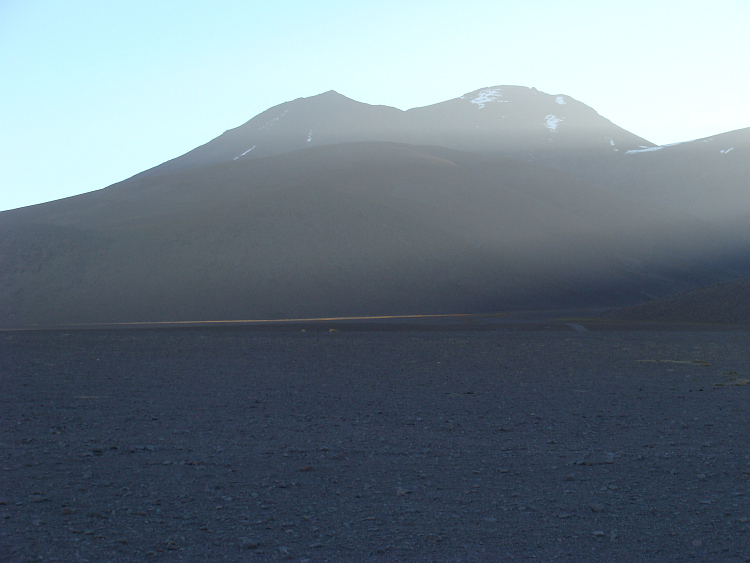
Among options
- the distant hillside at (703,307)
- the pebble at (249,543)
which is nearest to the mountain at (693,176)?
the distant hillside at (703,307)

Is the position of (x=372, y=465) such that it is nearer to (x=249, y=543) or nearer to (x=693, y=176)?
(x=249, y=543)

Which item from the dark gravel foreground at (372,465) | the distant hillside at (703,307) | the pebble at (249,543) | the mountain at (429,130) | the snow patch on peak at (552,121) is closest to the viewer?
the pebble at (249,543)

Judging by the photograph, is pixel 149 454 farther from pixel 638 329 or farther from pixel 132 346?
pixel 638 329

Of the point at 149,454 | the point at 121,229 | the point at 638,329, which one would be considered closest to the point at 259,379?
A: the point at 149,454

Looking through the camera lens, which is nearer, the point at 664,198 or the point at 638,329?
the point at 638,329

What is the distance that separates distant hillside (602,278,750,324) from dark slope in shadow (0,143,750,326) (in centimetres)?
1582

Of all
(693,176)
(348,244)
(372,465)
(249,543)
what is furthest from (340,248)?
(693,176)

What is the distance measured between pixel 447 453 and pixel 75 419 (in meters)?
5.18

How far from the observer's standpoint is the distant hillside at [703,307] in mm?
36556

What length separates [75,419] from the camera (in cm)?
953

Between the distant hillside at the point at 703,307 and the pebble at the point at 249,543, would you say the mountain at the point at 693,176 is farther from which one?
the pebble at the point at 249,543

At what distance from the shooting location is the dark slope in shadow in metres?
55.4

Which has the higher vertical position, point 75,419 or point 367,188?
point 367,188

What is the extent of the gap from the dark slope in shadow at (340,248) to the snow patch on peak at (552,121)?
8959cm
